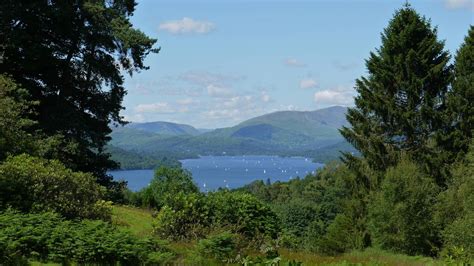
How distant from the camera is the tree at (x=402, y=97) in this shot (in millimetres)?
32812

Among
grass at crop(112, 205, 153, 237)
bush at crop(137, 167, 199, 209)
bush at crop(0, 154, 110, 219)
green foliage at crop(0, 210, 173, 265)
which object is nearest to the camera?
green foliage at crop(0, 210, 173, 265)

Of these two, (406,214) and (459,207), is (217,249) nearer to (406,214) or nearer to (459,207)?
(406,214)

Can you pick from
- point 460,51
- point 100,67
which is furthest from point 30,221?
point 460,51

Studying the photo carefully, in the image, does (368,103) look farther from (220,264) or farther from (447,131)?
(220,264)

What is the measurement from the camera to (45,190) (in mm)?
13891

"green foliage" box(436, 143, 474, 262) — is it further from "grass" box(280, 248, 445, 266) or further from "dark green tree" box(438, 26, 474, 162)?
"grass" box(280, 248, 445, 266)

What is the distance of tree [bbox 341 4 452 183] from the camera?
32812 mm

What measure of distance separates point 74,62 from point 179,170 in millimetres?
8021

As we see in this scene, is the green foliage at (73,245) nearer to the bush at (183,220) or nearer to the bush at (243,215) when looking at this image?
the bush at (183,220)

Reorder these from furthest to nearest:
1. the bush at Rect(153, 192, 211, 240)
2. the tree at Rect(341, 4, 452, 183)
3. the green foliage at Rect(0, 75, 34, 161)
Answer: the tree at Rect(341, 4, 452, 183), the green foliage at Rect(0, 75, 34, 161), the bush at Rect(153, 192, 211, 240)

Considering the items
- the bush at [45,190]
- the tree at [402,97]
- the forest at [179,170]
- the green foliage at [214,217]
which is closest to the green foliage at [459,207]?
the forest at [179,170]

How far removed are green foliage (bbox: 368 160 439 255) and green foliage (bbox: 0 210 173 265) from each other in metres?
18.9

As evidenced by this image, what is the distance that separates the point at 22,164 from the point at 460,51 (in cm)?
2942

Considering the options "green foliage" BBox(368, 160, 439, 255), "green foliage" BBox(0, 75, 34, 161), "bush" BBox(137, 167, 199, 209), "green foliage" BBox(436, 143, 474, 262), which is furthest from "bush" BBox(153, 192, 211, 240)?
"green foliage" BBox(368, 160, 439, 255)
